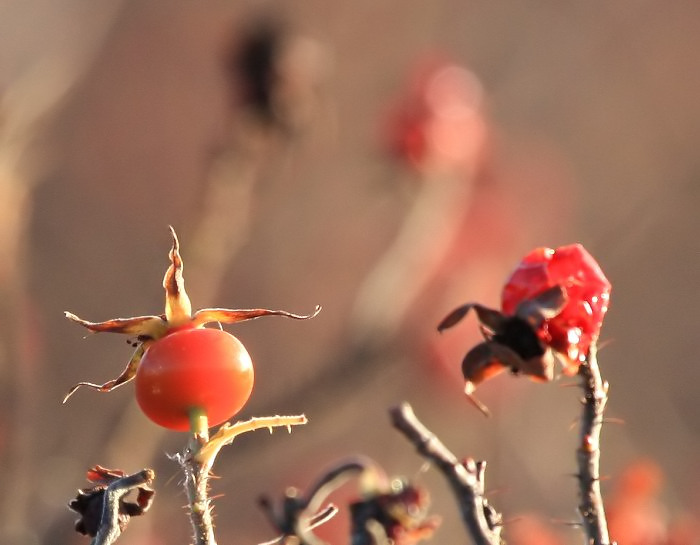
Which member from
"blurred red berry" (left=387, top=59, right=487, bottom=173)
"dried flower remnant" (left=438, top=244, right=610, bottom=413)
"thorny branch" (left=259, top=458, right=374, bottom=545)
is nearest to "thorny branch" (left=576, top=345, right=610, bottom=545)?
"dried flower remnant" (left=438, top=244, right=610, bottom=413)

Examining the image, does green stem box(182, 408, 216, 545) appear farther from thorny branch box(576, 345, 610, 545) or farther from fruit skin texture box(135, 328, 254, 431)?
thorny branch box(576, 345, 610, 545)

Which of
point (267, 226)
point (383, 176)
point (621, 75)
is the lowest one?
point (383, 176)

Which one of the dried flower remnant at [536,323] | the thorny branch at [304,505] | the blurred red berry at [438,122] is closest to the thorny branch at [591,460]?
the dried flower remnant at [536,323]

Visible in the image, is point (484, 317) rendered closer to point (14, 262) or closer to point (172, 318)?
point (172, 318)

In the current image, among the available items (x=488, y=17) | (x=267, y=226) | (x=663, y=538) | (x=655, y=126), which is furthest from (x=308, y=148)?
(x=663, y=538)

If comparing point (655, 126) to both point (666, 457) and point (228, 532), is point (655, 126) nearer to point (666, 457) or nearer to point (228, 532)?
point (666, 457)

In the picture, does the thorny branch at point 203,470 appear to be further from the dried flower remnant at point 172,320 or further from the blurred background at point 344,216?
the blurred background at point 344,216

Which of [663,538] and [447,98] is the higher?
[447,98]
